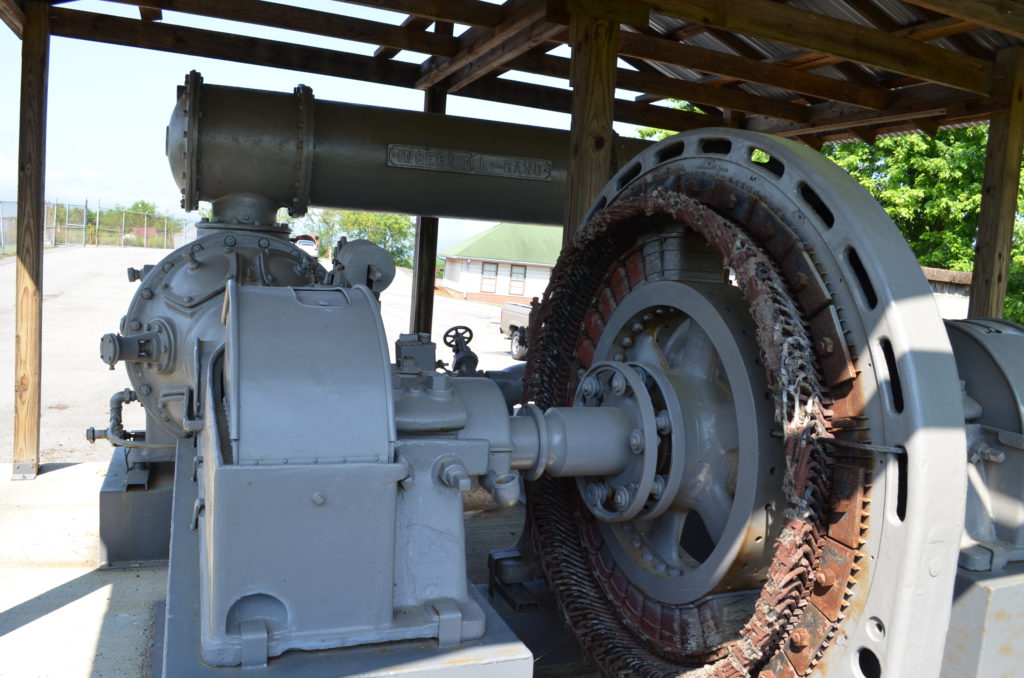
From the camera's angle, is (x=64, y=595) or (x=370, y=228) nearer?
(x=64, y=595)

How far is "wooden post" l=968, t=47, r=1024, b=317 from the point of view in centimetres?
475

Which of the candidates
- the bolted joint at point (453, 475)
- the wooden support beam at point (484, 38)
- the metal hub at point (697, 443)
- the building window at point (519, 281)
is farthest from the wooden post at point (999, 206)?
the building window at point (519, 281)

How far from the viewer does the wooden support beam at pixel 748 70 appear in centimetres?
500

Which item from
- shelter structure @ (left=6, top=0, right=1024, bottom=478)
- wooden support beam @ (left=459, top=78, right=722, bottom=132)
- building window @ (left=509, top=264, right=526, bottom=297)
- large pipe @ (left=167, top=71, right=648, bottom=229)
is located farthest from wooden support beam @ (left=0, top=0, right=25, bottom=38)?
building window @ (left=509, top=264, right=526, bottom=297)

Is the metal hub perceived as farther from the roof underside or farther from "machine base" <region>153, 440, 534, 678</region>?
the roof underside

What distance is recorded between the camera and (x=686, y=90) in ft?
20.4

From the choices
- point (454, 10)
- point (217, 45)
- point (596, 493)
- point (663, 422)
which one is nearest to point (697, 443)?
point (663, 422)

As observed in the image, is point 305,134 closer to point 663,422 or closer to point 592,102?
point 592,102

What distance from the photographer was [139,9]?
5.46m

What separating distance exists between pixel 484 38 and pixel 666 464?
369cm

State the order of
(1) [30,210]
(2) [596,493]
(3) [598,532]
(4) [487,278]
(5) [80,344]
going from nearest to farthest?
1. (2) [596,493]
2. (3) [598,532]
3. (1) [30,210]
4. (5) [80,344]
5. (4) [487,278]

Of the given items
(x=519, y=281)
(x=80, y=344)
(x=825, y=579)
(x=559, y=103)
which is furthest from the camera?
(x=519, y=281)

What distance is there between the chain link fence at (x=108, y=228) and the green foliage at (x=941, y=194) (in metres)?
27.0

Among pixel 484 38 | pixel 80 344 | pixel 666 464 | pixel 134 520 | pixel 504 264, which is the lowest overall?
pixel 134 520
